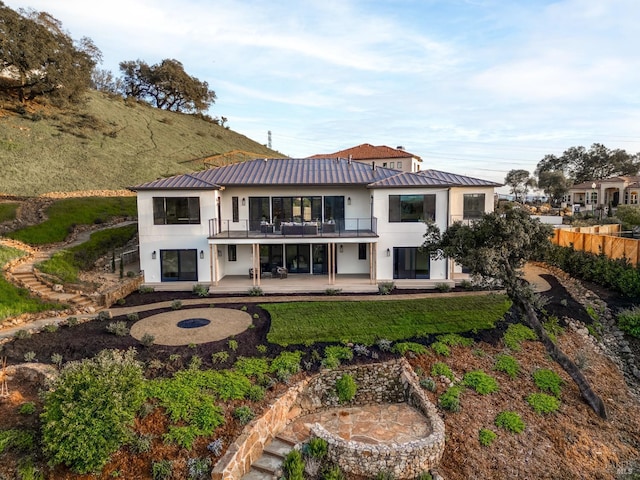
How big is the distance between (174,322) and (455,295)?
1237 cm

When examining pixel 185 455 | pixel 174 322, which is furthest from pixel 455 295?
pixel 185 455

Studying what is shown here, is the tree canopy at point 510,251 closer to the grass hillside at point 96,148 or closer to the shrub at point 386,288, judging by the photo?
the shrub at point 386,288

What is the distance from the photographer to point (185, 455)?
8.09m

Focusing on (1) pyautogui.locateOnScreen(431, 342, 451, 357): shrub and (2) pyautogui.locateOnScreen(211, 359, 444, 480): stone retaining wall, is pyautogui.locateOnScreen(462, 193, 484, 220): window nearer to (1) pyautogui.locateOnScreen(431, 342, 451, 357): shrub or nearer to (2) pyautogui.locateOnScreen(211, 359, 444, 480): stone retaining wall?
(1) pyautogui.locateOnScreen(431, 342, 451, 357): shrub

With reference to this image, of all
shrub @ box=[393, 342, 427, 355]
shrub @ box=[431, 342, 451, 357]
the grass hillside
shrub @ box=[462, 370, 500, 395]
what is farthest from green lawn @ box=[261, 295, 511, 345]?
the grass hillside

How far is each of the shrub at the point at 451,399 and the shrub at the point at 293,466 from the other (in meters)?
4.17

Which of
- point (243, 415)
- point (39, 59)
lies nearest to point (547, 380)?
point (243, 415)

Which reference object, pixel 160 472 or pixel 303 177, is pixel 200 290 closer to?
pixel 303 177

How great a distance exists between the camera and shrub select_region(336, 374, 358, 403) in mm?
10828

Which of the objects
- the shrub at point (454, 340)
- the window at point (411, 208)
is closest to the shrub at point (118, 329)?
the shrub at point (454, 340)

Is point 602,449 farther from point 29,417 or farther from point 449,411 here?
point 29,417

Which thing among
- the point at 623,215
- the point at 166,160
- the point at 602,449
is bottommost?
the point at 602,449

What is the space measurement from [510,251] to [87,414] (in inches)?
451

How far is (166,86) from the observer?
74.9 metres
